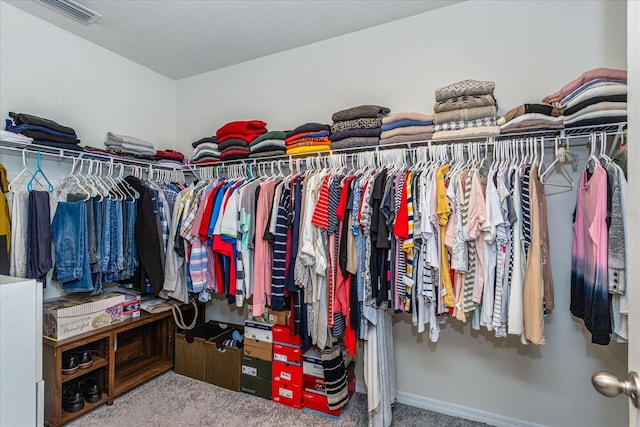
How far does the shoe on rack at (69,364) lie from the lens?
2078mm

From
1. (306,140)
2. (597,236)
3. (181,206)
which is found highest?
(306,140)

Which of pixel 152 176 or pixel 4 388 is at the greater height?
pixel 152 176

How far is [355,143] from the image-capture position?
2.15m

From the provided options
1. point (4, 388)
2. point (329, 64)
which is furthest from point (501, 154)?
point (4, 388)

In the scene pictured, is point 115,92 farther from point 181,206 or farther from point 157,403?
point 157,403

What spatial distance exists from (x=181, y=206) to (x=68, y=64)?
4.46 feet

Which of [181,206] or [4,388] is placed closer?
[4,388]

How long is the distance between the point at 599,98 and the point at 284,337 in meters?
2.25

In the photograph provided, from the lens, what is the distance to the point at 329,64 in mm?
2592

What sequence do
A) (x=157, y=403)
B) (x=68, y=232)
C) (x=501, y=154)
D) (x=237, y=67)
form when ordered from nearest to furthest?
(x=501, y=154) < (x=68, y=232) < (x=157, y=403) < (x=237, y=67)

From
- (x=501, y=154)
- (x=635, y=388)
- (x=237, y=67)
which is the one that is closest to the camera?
(x=635, y=388)

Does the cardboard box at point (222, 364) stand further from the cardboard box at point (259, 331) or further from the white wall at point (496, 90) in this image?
the white wall at point (496, 90)

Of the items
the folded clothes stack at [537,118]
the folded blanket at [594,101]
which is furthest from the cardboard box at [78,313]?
the folded blanket at [594,101]

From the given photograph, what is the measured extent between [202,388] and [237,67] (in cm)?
274
